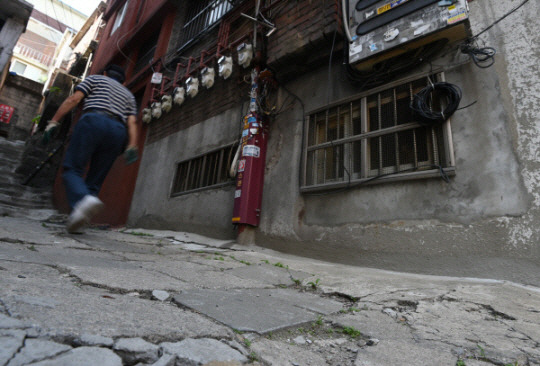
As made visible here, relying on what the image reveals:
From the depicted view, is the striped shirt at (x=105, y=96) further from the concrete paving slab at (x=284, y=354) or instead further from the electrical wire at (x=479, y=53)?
the electrical wire at (x=479, y=53)

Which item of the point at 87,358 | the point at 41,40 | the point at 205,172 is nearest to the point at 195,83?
the point at 205,172

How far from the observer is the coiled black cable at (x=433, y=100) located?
2.88 m

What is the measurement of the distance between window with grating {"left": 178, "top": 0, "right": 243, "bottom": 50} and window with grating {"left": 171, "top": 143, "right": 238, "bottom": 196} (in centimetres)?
333

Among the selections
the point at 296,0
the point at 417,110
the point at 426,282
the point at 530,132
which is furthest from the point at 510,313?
the point at 296,0

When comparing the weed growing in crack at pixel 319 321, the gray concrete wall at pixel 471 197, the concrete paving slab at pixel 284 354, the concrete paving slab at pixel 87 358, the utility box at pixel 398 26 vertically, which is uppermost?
the utility box at pixel 398 26

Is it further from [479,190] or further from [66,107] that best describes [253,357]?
[66,107]

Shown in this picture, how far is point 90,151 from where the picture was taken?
Result: 118 inches

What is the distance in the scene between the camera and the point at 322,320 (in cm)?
137

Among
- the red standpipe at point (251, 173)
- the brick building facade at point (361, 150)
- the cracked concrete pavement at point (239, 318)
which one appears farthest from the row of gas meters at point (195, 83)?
the cracked concrete pavement at point (239, 318)

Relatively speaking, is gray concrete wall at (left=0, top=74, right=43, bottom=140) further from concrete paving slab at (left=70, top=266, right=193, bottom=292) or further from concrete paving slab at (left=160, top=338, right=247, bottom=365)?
concrete paving slab at (left=160, top=338, right=247, bottom=365)

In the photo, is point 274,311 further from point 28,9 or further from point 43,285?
point 28,9

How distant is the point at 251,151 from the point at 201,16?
547cm

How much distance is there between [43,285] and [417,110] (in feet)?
10.4

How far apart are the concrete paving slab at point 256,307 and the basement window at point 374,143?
6.13 ft
